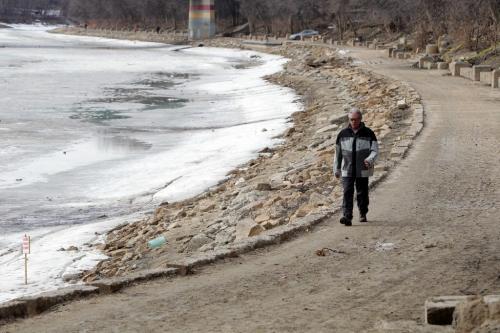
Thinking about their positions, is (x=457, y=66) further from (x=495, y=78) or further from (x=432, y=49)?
(x=432, y=49)

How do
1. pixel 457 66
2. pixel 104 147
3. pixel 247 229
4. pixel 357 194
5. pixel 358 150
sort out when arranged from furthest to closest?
pixel 457 66, pixel 104 147, pixel 247 229, pixel 357 194, pixel 358 150

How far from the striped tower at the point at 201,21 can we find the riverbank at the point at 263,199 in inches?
3332

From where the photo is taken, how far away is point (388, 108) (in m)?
25.4

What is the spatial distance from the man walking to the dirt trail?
26 centimetres

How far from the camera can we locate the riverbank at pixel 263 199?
518 inches

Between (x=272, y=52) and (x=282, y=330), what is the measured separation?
244 feet

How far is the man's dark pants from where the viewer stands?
11.5 metres

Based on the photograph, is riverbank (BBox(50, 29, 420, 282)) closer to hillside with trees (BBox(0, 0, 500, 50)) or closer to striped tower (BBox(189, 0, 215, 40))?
hillside with trees (BBox(0, 0, 500, 50))

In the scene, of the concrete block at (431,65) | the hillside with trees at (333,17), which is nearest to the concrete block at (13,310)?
the hillside with trees at (333,17)

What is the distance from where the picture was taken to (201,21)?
11431 cm

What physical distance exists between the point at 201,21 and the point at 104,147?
290 ft

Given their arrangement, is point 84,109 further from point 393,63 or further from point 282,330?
point 282,330

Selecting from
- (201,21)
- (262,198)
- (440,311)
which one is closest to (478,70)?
(262,198)

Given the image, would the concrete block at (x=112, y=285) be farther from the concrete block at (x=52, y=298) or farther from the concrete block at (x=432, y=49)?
the concrete block at (x=432, y=49)
